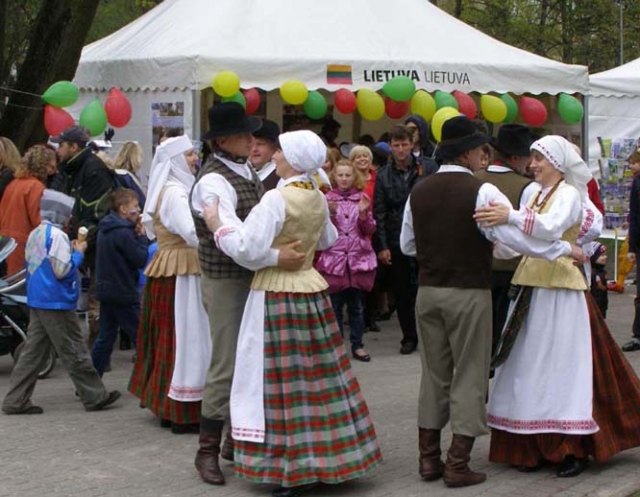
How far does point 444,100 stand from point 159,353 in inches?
244

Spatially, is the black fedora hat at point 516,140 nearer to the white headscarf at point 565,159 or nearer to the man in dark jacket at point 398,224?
the white headscarf at point 565,159

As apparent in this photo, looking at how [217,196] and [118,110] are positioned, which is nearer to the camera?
[217,196]

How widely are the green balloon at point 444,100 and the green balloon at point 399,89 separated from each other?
34cm

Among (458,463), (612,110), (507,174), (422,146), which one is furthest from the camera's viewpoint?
(612,110)

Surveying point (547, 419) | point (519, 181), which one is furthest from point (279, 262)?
point (519, 181)

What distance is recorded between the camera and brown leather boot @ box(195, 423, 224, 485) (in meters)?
6.11

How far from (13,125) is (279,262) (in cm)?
800

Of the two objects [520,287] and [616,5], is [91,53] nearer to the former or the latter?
[520,287]

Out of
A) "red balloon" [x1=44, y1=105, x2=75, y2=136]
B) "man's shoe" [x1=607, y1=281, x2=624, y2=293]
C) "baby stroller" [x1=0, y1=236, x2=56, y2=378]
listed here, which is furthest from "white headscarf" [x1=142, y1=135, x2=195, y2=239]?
"man's shoe" [x1=607, y1=281, x2=624, y2=293]

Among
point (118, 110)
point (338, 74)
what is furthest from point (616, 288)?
point (118, 110)

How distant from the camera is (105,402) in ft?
26.2

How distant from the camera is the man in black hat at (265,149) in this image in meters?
7.24

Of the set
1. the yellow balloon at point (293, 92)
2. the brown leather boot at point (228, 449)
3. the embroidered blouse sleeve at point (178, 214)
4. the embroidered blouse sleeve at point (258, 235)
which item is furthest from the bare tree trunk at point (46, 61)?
the embroidered blouse sleeve at point (258, 235)

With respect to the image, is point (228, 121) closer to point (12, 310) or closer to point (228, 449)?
point (228, 449)
